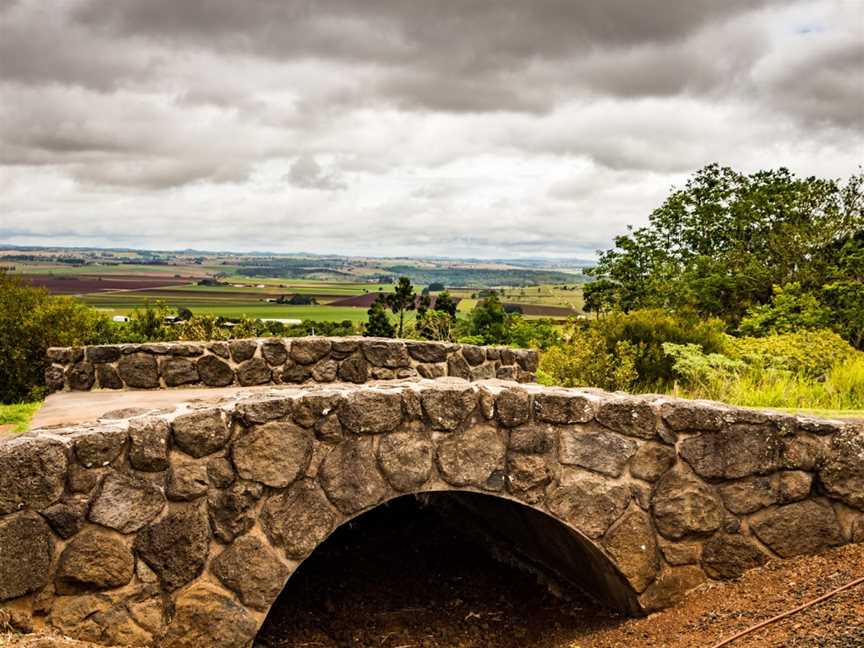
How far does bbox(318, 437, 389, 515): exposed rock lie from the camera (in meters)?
5.91

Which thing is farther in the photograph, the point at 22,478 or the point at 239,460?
the point at 239,460

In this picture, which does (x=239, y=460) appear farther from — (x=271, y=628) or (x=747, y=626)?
(x=747, y=626)

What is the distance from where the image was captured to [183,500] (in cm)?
546

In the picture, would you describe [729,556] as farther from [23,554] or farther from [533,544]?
[23,554]

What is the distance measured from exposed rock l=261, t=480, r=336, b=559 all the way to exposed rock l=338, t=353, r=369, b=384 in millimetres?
5542

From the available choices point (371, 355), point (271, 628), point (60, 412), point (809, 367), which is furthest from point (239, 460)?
point (809, 367)

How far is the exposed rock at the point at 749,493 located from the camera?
21.6 feet

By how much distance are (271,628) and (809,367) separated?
10.1 m

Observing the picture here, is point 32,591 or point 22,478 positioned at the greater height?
point 22,478

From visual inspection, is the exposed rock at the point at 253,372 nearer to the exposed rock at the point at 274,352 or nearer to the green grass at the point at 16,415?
the exposed rock at the point at 274,352

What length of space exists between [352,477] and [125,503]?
162 centimetres

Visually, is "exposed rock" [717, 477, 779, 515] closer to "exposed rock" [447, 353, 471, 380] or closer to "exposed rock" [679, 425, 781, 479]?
"exposed rock" [679, 425, 781, 479]

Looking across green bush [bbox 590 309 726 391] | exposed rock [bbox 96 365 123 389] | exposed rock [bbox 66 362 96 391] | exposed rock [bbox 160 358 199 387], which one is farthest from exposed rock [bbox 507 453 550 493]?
green bush [bbox 590 309 726 391]

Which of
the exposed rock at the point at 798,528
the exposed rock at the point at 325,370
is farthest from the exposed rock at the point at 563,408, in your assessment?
the exposed rock at the point at 325,370
